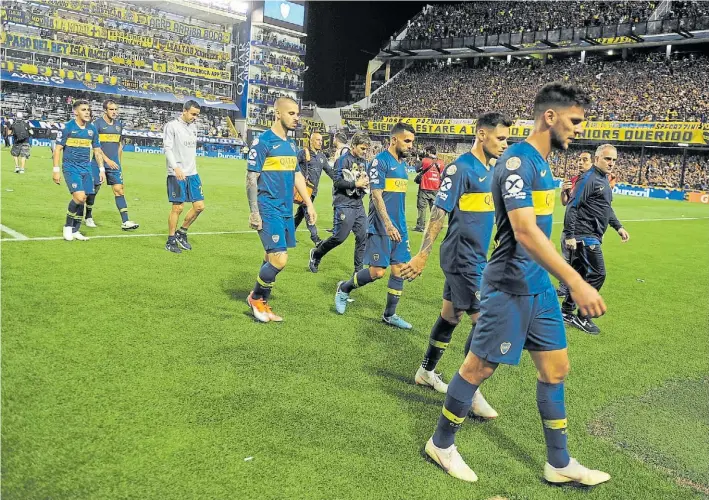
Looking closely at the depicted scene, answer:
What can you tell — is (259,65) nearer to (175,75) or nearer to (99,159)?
(175,75)

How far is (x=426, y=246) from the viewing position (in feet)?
14.6

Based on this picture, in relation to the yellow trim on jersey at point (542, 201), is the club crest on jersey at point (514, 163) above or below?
above

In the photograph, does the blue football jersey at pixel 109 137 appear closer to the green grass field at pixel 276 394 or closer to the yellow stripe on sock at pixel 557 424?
the green grass field at pixel 276 394

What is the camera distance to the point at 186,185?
10.1 meters

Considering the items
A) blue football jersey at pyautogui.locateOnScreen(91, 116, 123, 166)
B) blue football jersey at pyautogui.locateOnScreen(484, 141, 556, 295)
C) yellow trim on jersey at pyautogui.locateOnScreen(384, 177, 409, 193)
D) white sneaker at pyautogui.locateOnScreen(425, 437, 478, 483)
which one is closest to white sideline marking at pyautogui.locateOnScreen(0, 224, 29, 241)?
blue football jersey at pyautogui.locateOnScreen(91, 116, 123, 166)

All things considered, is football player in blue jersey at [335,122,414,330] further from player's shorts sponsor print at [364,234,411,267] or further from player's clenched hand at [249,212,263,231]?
player's clenched hand at [249,212,263,231]

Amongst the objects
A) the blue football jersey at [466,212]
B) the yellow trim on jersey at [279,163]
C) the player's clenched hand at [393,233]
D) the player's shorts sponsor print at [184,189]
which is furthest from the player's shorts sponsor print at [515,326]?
the player's shorts sponsor print at [184,189]

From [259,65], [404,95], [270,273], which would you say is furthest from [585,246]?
[259,65]

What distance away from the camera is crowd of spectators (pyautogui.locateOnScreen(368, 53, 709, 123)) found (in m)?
43.9

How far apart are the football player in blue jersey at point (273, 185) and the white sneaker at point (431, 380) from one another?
85.2 inches

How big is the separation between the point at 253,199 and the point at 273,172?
470mm

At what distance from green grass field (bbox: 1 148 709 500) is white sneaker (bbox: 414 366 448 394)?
10 cm

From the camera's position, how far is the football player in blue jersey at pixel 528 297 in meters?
3.40

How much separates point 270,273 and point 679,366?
472cm
